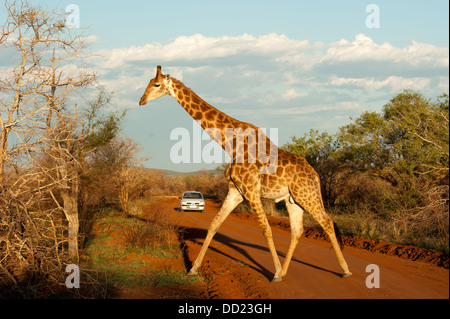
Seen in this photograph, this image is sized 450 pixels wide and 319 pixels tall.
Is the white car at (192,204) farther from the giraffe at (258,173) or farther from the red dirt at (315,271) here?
the giraffe at (258,173)

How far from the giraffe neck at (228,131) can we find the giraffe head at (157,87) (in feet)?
0.68

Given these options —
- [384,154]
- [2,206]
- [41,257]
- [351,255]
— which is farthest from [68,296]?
[384,154]

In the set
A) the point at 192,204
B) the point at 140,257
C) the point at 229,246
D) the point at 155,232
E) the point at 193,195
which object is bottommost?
the point at 192,204

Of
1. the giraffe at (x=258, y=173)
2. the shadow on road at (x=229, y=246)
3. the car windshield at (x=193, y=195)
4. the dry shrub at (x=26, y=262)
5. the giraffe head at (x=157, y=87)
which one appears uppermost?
the giraffe head at (x=157, y=87)

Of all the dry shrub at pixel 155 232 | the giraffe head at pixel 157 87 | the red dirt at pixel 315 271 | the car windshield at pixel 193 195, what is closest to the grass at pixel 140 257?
the dry shrub at pixel 155 232

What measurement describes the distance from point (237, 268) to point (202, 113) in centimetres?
347

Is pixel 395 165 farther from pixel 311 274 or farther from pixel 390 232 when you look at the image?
pixel 311 274

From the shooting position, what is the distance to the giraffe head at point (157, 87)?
891cm

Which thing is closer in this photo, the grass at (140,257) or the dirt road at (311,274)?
the dirt road at (311,274)

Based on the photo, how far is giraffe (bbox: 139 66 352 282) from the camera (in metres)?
8.61

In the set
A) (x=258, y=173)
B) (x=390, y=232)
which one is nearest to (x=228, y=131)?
(x=258, y=173)

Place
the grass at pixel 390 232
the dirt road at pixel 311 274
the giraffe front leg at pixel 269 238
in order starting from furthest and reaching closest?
the grass at pixel 390 232 < the giraffe front leg at pixel 269 238 < the dirt road at pixel 311 274

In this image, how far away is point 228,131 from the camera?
922 cm

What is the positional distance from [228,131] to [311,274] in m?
3.34
